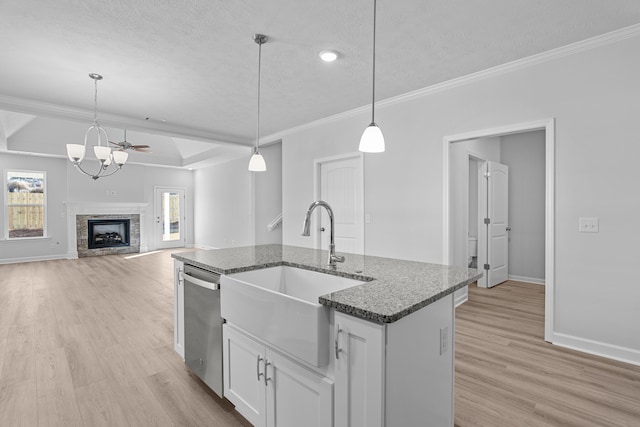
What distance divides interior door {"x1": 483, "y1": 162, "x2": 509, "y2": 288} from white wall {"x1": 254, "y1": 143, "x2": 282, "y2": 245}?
394cm

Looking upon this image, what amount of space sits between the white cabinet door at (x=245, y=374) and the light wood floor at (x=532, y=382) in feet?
3.77

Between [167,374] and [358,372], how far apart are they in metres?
1.88

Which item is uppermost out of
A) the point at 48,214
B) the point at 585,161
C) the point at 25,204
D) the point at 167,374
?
the point at 585,161

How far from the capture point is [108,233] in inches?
336

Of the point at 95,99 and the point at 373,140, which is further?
the point at 95,99

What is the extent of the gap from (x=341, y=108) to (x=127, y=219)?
7304mm

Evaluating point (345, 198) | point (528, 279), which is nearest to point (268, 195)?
point (345, 198)

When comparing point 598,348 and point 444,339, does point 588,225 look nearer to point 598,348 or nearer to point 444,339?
point 598,348

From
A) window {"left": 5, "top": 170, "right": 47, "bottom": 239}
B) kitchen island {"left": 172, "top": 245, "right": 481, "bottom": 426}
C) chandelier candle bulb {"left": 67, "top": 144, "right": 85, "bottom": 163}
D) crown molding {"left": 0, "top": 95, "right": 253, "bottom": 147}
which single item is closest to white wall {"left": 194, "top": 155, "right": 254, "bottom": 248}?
crown molding {"left": 0, "top": 95, "right": 253, "bottom": 147}

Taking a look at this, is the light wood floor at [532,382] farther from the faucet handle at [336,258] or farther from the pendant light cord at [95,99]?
the pendant light cord at [95,99]

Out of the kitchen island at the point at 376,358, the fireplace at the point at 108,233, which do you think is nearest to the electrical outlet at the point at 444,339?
the kitchen island at the point at 376,358

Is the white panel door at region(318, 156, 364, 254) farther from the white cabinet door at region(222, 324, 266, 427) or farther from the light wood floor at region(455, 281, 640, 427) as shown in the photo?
the white cabinet door at region(222, 324, 266, 427)

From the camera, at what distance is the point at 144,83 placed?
11.2 feet

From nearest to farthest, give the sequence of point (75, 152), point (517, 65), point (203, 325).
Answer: point (203, 325)
point (517, 65)
point (75, 152)
